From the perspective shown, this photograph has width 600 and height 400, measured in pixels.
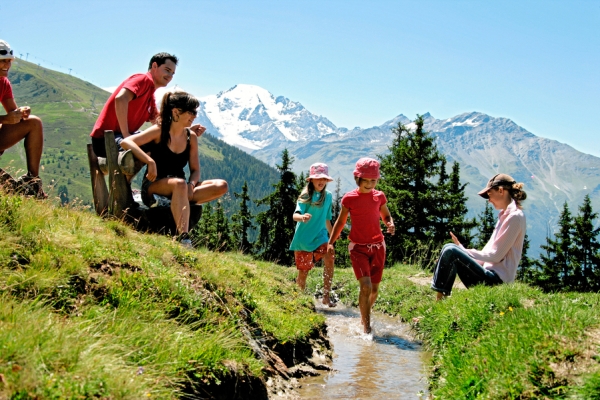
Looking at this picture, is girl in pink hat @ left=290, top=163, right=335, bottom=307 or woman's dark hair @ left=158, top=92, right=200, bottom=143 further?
girl in pink hat @ left=290, top=163, right=335, bottom=307

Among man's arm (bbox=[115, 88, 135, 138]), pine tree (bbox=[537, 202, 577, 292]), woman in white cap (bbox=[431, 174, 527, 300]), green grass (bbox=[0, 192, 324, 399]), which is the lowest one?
pine tree (bbox=[537, 202, 577, 292])

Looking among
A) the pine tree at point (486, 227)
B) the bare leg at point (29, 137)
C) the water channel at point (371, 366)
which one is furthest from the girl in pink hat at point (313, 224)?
the pine tree at point (486, 227)

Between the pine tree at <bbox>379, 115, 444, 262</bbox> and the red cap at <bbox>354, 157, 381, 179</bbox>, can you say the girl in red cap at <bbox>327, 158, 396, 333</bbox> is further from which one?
the pine tree at <bbox>379, 115, 444, 262</bbox>

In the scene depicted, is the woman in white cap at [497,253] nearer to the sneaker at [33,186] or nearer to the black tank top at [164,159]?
the black tank top at [164,159]

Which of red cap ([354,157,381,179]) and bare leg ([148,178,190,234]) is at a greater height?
red cap ([354,157,381,179])

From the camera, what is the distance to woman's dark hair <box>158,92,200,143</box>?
27.0 feet

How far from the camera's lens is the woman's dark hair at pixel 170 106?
27.0 feet

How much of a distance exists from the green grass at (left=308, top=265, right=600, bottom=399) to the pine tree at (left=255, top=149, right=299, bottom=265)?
42.3 m

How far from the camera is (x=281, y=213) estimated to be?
51094 millimetres

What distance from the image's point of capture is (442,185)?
4244 centimetres

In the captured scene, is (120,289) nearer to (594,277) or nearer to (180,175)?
(180,175)

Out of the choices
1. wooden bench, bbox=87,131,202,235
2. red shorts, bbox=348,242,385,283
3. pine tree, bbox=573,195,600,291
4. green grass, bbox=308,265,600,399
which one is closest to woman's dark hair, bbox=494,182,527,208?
green grass, bbox=308,265,600,399

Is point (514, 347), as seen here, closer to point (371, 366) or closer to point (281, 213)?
point (371, 366)

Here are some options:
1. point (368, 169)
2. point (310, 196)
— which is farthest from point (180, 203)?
point (310, 196)
